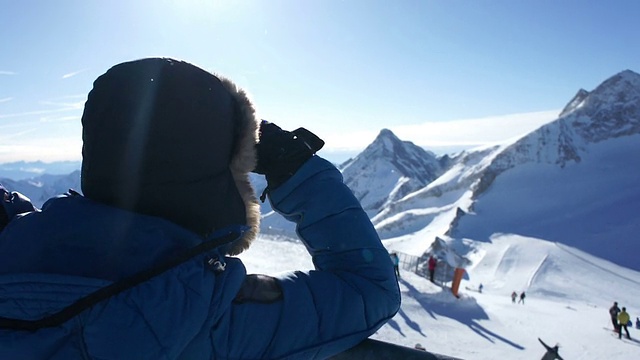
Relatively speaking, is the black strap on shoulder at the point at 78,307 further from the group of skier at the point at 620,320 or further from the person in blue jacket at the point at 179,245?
the group of skier at the point at 620,320

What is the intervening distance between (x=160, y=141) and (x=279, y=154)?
49 centimetres

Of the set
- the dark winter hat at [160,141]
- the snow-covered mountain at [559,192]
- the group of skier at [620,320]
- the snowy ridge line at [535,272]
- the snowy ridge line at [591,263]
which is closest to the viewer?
the dark winter hat at [160,141]

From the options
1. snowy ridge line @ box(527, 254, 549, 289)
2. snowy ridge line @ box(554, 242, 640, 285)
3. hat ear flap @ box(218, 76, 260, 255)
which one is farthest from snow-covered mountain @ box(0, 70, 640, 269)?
hat ear flap @ box(218, 76, 260, 255)

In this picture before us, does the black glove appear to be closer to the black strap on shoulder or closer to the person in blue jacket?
the person in blue jacket

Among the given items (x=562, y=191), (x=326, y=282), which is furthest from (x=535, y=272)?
(x=326, y=282)

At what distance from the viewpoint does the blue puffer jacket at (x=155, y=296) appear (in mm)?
1108

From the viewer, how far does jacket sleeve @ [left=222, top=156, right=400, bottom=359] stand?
1.36 m

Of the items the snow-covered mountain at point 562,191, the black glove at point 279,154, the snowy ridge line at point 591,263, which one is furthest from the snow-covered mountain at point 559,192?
the black glove at point 279,154

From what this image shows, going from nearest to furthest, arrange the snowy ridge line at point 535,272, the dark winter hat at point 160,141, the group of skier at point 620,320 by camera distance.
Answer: the dark winter hat at point 160,141 < the group of skier at point 620,320 < the snowy ridge line at point 535,272

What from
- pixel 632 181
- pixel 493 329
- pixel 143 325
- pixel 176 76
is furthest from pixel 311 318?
pixel 632 181

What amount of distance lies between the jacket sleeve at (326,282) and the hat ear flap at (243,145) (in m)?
0.17

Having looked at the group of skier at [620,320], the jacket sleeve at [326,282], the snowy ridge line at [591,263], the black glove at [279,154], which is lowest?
the snowy ridge line at [591,263]

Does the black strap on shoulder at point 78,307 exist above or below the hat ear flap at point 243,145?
below

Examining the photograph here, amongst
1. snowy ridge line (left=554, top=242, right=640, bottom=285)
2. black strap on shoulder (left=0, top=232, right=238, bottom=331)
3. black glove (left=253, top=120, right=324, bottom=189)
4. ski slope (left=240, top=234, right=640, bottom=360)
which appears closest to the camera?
black strap on shoulder (left=0, top=232, right=238, bottom=331)
